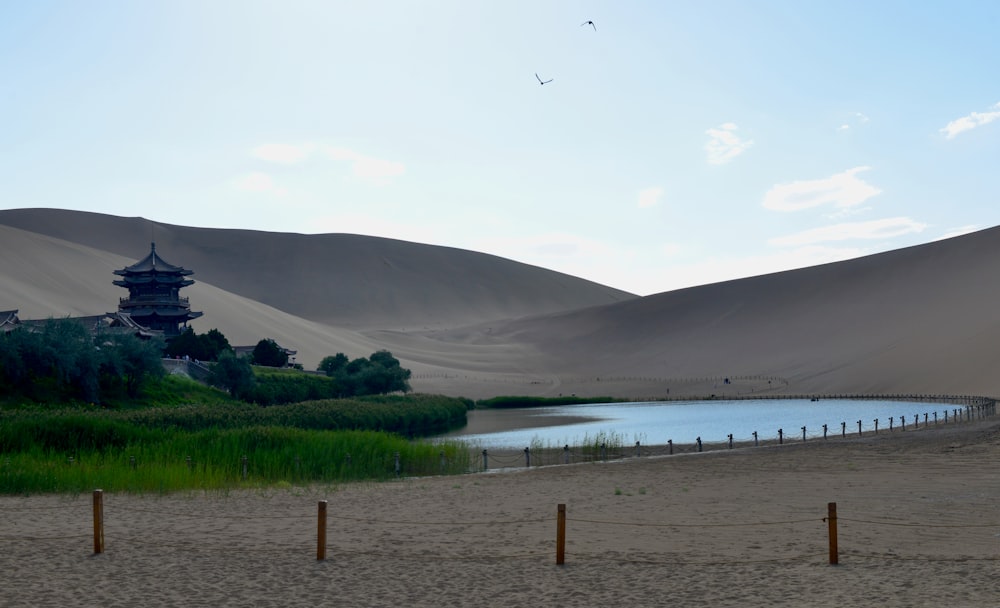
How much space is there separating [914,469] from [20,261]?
312 ft

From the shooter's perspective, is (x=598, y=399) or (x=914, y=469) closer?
(x=914, y=469)

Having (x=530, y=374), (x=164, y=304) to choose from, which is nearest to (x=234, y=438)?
(x=164, y=304)

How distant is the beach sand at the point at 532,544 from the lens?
10180 millimetres

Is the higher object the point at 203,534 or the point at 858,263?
the point at 858,263

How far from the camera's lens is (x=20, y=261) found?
99.1 meters

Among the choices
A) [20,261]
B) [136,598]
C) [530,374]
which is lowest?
[136,598]

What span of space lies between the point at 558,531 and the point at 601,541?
1753 millimetres

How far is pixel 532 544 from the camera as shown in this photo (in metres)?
13.0

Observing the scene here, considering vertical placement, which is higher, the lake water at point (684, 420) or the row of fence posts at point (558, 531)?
the lake water at point (684, 420)

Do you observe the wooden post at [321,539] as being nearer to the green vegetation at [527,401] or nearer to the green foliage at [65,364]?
the green foliage at [65,364]

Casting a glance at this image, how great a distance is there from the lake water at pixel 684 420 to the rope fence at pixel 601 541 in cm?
1654

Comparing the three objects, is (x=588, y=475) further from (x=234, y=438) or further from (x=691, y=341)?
(x=691, y=341)

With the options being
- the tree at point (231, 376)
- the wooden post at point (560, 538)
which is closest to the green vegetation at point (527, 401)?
the tree at point (231, 376)

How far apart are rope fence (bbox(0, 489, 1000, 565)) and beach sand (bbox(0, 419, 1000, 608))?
4cm
